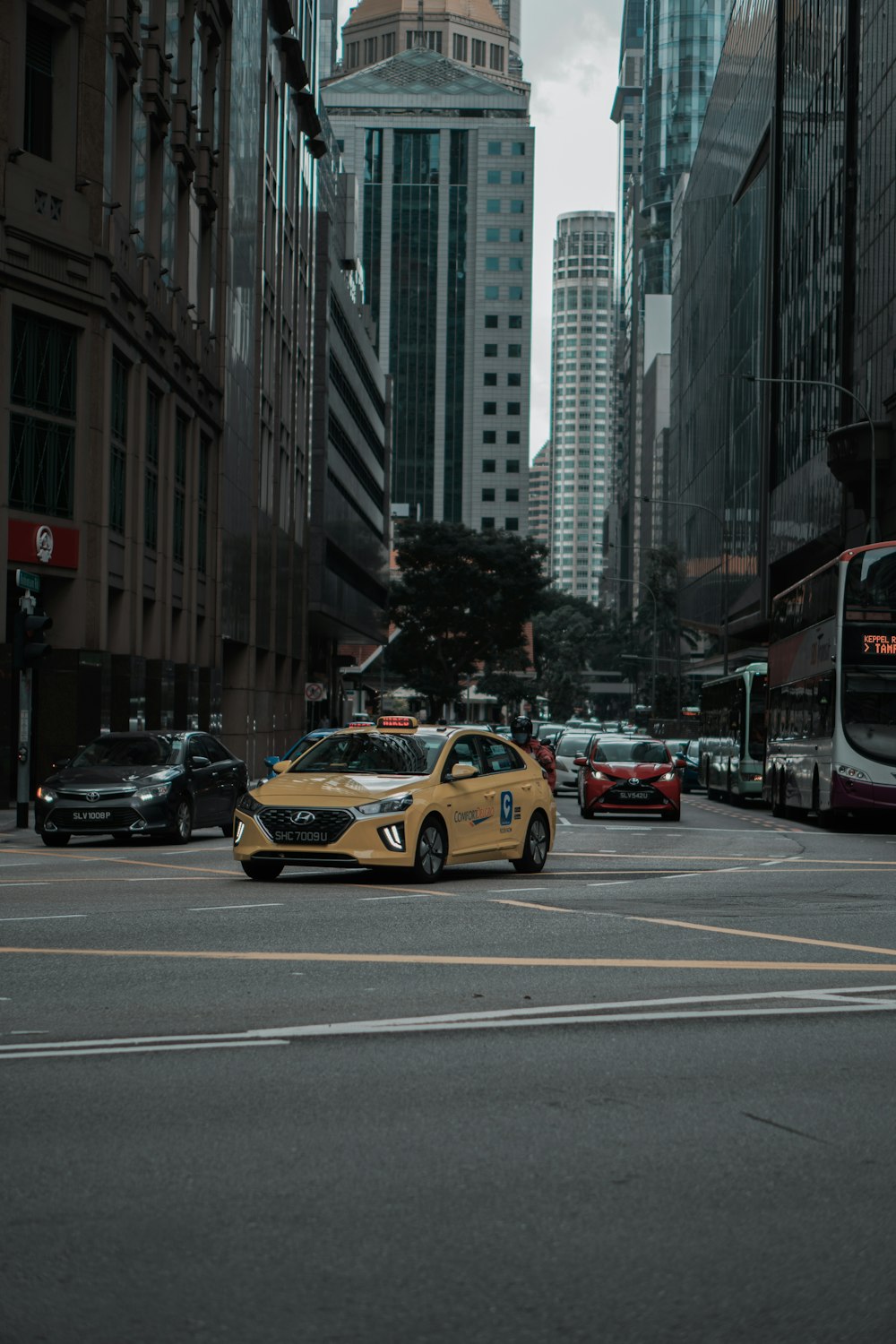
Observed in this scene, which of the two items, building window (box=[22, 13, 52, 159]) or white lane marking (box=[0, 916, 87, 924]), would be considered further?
building window (box=[22, 13, 52, 159])

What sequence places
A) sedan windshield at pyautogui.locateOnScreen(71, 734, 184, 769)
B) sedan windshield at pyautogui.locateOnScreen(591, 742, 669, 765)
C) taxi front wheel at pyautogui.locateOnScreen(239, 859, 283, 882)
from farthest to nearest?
sedan windshield at pyautogui.locateOnScreen(591, 742, 669, 765) → sedan windshield at pyautogui.locateOnScreen(71, 734, 184, 769) → taxi front wheel at pyautogui.locateOnScreen(239, 859, 283, 882)

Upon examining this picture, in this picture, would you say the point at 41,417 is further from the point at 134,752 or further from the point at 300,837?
the point at 300,837

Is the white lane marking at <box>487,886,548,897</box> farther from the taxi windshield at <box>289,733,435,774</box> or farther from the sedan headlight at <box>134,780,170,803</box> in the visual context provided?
the sedan headlight at <box>134,780,170,803</box>

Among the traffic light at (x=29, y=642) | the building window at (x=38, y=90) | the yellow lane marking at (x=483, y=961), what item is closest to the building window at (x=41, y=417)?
the building window at (x=38, y=90)

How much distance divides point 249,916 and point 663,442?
155 m

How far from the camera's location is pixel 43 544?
3166cm

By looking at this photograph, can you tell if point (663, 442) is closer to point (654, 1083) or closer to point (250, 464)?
point (250, 464)

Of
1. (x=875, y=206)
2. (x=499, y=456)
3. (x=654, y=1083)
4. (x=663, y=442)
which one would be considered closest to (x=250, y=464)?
(x=875, y=206)

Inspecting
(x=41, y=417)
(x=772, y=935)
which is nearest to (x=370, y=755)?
(x=772, y=935)

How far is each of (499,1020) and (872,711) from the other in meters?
20.5

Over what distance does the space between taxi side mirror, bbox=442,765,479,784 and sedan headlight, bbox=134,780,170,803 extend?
7.04m

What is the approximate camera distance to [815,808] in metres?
30.5

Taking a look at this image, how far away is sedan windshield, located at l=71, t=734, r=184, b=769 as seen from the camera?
24.0m

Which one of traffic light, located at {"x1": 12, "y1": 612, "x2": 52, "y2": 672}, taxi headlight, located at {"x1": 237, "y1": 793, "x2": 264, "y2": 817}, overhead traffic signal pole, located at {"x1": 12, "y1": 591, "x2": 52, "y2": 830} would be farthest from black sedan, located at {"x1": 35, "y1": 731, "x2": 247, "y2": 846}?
taxi headlight, located at {"x1": 237, "y1": 793, "x2": 264, "y2": 817}
